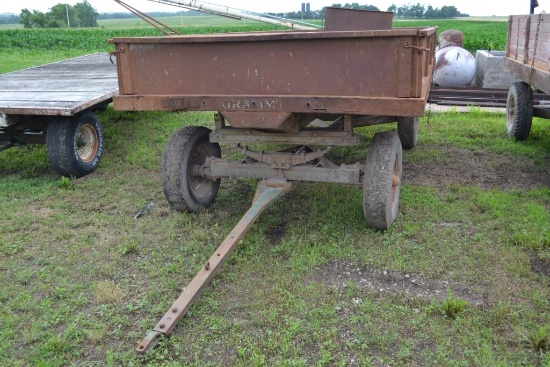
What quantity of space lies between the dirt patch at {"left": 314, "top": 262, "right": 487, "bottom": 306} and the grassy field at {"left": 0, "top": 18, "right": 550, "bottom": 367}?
1 cm

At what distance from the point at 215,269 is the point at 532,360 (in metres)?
1.90

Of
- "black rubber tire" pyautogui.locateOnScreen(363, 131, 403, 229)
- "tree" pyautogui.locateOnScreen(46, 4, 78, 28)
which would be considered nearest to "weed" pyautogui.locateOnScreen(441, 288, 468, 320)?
"black rubber tire" pyautogui.locateOnScreen(363, 131, 403, 229)

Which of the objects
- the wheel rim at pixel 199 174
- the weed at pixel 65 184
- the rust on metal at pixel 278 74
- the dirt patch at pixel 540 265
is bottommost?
the dirt patch at pixel 540 265

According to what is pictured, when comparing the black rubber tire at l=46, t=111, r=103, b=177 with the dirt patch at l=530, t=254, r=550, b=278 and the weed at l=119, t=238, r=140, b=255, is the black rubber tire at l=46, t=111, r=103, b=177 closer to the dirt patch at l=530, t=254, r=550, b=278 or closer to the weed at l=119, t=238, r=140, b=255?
the weed at l=119, t=238, r=140, b=255

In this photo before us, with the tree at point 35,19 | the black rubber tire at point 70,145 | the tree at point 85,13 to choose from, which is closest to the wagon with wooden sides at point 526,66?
the black rubber tire at point 70,145

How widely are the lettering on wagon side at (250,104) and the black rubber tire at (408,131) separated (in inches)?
100

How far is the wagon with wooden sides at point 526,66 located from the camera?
5559 mm

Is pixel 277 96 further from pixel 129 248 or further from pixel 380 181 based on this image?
pixel 129 248

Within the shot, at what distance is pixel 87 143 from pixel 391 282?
4243 millimetres

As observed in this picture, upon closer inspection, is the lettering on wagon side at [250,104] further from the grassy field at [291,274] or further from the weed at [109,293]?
the weed at [109,293]

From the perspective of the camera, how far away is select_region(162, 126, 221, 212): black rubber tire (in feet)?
15.3

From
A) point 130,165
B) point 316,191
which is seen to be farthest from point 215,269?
point 130,165

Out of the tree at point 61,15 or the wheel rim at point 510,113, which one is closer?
the wheel rim at point 510,113

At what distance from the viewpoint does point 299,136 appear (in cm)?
447
